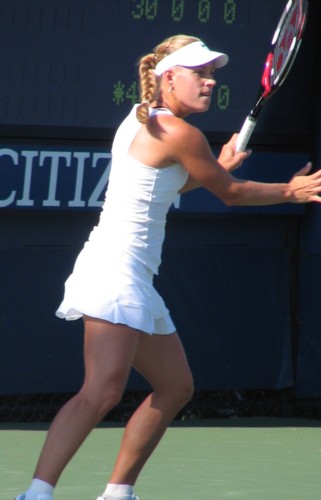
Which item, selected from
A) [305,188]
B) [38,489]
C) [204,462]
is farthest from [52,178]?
[38,489]

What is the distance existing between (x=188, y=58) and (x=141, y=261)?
26.3 inches

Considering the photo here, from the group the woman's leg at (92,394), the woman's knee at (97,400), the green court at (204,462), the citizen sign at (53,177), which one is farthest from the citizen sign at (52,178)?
the woman's knee at (97,400)

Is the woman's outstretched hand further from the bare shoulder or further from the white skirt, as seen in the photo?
the white skirt

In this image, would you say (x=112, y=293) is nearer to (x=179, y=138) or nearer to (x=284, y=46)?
(x=179, y=138)

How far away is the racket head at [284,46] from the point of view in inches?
185

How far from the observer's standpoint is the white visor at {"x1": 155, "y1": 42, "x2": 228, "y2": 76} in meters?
4.19

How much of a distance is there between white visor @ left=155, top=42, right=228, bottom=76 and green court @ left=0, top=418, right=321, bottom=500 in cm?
162

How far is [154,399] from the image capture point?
A: 4277 mm

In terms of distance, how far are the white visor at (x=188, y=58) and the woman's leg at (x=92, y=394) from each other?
→ 33.5 inches

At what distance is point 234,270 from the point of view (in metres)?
6.97

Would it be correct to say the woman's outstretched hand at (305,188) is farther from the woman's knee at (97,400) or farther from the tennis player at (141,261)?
the woman's knee at (97,400)

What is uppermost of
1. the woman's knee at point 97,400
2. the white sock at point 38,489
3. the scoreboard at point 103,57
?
the scoreboard at point 103,57

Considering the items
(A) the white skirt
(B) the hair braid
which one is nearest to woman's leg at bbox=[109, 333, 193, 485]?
(A) the white skirt

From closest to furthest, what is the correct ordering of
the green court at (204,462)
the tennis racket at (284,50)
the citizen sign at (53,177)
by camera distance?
the tennis racket at (284,50)
the green court at (204,462)
the citizen sign at (53,177)
